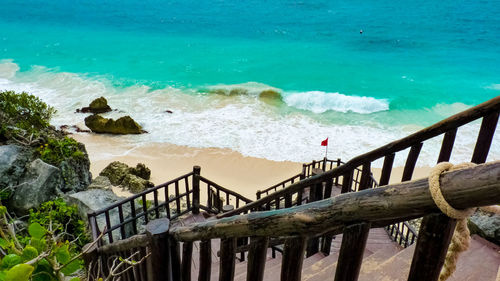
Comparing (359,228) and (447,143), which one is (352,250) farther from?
(447,143)

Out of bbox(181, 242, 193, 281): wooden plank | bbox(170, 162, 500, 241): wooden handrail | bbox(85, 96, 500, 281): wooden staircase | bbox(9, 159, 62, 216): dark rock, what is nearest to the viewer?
bbox(170, 162, 500, 241): wooden handrail

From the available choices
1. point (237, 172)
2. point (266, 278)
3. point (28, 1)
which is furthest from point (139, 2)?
point (266, 278)

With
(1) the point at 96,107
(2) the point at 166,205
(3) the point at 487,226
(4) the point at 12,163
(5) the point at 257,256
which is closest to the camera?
(5) the point at 257,256

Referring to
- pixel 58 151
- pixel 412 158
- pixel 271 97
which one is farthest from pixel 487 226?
pixel 271 97

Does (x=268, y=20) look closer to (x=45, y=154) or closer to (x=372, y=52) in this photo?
(x=372, y=52)

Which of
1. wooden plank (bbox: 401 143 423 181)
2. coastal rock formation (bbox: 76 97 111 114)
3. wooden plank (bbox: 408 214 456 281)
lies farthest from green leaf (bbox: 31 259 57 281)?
coastal rock formation (bbox: 76 97 111 114)

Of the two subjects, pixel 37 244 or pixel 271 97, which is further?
pixel 271 97

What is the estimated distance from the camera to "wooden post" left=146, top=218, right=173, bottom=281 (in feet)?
7.03

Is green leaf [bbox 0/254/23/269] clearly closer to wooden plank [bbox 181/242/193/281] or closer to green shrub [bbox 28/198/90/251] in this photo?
wooden plank [bbox 181/242/193/281]

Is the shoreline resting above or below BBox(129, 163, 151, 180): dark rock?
below

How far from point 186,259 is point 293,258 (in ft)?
3.46

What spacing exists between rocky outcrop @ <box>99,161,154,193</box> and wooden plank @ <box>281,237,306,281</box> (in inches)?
424

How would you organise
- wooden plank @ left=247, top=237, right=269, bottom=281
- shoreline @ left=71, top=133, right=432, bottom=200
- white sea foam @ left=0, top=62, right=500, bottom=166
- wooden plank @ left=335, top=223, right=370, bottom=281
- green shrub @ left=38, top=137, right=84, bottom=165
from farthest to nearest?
white sea foam @ left=0, top=62, right=500, bottom=166 < shoreline @ left=71, top=133, right=432, bottom=200 < green shrub @ left=38, top=137, right=84, bottom=165 < wooden plank @ left=247, top=237, right=269, bottom=281 < wooden plank @ left=335, top=223, right=370, bottom=281

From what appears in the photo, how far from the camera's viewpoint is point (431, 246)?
1029 mm
